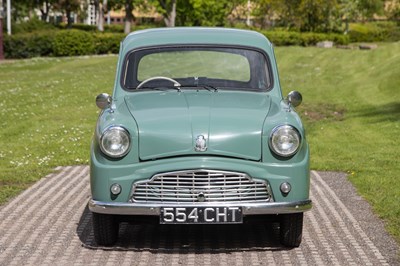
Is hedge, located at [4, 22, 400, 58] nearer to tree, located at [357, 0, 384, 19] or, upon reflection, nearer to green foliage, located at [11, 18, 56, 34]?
green foliage, located at [11, 18, 56, 34]

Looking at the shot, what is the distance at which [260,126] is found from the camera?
6941 millimetres

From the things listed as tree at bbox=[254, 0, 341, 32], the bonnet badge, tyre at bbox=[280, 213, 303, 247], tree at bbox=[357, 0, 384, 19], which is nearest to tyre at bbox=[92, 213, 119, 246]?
the bonnet badge

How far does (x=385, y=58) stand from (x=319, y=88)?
8583 mm

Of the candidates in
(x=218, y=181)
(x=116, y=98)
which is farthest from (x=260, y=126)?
(x=116, y=98)

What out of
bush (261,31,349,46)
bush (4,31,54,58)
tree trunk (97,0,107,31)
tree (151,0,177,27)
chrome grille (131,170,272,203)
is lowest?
tree trunk (97,0,107,31)

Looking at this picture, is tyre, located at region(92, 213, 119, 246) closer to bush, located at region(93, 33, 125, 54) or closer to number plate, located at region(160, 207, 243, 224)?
number plate, located at region(160, 207, 243, 224)

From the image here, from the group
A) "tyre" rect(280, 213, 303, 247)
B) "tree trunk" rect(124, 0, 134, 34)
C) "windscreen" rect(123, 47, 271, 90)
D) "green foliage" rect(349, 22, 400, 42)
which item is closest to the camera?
"tyre" rect(280, 213, 303, 247)

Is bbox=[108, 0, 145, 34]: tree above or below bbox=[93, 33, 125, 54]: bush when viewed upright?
below

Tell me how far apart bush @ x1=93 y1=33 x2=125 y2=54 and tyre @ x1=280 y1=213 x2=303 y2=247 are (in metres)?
41.3

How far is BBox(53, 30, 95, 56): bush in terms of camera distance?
152 ft

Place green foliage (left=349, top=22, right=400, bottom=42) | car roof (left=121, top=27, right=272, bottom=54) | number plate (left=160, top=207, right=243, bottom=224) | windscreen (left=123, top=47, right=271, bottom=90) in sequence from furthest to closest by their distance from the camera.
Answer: green foliage (left=349, top=22, right=400, bottom=42), car roof (left=121, top=27, right=272, bottom=54), windscreen (left=123, top=47, right=271, bottom=90), number plate (left=160, top=207, right=243, bottom=224)

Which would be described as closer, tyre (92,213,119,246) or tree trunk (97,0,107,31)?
tyre (92,213,119,246)

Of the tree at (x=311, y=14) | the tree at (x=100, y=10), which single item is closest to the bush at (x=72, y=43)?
the tree at (x=311, y=14)

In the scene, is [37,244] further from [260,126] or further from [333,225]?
[333,225]
